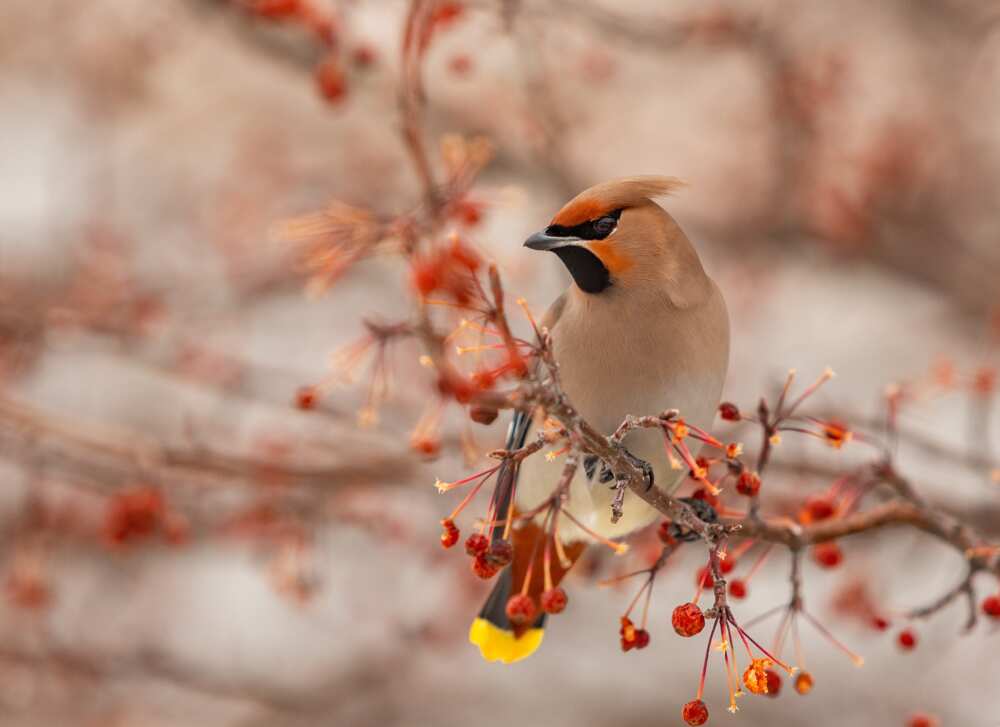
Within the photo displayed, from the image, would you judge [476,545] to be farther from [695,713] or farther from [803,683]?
[803,683]

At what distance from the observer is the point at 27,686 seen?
6.49 m

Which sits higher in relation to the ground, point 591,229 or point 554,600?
point 591,229

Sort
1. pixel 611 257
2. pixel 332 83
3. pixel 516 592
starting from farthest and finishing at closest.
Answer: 1. pixel 332 83
2. pixel 516 592
3. pixel 611 257

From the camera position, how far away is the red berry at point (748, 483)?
2258 mm

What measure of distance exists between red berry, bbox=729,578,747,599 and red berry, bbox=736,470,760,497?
0.38 m

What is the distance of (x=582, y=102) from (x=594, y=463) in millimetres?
4847

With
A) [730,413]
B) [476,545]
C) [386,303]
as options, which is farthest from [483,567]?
[386,303]

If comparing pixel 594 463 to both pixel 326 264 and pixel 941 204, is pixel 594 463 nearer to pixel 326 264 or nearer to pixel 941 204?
pixel 326 264

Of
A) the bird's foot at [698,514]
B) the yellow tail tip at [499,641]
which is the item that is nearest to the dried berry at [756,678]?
the bird's foot at [698,514]

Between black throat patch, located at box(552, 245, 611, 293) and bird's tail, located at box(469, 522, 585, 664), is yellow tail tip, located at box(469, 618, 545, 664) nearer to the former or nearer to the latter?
bird's tail, located at box(469, 522, 585, 664)

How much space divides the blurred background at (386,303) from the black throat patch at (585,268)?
1077 millimetres

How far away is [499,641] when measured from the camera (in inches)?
126

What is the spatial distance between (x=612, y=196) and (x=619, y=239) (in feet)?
0.42

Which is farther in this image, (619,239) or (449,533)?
(619,239)
